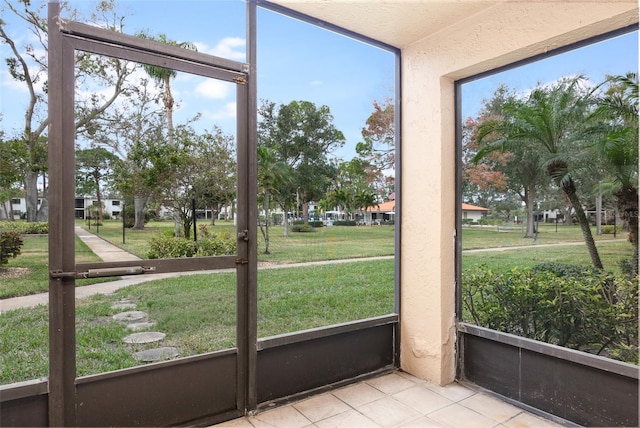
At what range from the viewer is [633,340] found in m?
1.98

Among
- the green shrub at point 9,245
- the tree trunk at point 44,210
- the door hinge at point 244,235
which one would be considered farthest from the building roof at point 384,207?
the green shrub at point 9,245

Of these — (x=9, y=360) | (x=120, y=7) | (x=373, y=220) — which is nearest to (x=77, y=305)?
(x=9, y=360)

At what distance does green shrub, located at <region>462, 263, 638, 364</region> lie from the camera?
6.68 ft

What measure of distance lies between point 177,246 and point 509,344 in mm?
2056

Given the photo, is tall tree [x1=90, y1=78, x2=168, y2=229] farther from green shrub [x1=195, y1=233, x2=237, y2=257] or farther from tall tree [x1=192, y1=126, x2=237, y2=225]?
green shrub [x1=195, y1=233, x2=237, y2=257]

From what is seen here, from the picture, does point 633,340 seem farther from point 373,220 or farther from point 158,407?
point 158,407

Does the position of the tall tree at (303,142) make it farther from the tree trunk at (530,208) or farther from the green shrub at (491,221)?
the tree trunk at (530,208)

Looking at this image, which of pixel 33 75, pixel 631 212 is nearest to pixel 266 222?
pixel 33 75

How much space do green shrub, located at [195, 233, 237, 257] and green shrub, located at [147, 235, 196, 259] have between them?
0.16 ft

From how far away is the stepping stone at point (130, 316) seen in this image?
1.97 metres

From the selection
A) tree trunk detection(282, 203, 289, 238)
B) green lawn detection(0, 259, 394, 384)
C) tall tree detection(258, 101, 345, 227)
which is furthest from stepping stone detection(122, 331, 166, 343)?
tall tree detection(258, 101, 345, 227)

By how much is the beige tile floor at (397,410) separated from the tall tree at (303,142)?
115cm

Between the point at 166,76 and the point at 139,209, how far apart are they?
0.71 m

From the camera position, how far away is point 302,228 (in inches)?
100
